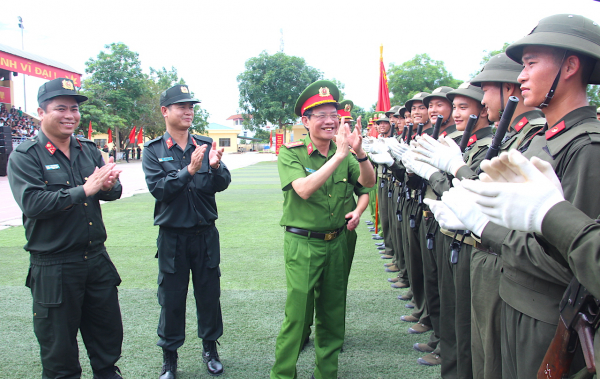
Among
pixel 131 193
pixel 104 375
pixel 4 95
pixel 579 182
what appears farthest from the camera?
pixel 4 95

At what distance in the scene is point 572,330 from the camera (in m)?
1.41

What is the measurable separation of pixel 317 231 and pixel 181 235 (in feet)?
3.73

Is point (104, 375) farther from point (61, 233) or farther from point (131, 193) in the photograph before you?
point (131, 193)

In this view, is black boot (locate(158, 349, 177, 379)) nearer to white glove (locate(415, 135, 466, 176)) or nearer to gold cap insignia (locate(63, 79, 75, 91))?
gold cap insignia (locate(63, 79, 75, 91))

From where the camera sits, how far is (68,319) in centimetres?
290

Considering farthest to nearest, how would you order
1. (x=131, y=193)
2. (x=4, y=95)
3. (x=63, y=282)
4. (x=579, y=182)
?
(x=4, y=95), (x=131, y=193), (x=63, y=282), (x=579, y=182)

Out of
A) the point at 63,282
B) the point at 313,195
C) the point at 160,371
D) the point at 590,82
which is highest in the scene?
the point at 590,82

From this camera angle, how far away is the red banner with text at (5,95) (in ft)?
84.2

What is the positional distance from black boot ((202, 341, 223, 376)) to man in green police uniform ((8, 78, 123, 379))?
66cm

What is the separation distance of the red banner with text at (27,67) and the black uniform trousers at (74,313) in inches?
1028

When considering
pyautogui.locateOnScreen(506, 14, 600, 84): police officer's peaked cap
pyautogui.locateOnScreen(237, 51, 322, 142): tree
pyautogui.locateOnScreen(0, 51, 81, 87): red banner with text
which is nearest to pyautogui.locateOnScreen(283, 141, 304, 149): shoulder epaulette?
pyautogui.locateOnScreen(506, 14, 600, 84): police officer's peaked cap

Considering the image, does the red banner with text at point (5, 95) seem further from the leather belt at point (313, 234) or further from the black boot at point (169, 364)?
the leather belt at point (313, 234)

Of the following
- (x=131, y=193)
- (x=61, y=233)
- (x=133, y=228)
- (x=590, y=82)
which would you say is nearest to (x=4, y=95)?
(x=131, y=193)

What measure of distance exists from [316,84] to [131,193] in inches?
494
